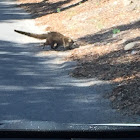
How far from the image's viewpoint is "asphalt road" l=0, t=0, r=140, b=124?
301 inches

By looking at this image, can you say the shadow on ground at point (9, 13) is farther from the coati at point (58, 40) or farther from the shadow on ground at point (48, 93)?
the shadow on ground at point (48, 93)

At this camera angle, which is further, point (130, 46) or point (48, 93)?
point (130, 46)

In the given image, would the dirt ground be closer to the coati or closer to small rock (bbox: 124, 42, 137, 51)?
small rock (bbox: 124, 42, 137, 51)

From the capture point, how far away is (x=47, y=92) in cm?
930

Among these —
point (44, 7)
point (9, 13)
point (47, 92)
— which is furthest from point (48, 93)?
point (44, 7)

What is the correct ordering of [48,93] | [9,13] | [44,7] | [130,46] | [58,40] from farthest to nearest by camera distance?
[44,7], [9,13], [58,40], [130,46], [48,93]

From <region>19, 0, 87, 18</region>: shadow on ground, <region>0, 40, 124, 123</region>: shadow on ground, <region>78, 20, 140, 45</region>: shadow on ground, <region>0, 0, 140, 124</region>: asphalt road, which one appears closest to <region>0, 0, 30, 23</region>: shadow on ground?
<region>19, 0, 87, 18</region>: shadow on ground

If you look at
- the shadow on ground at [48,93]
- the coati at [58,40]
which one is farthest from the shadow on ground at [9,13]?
the shadow on ground at [48,93]

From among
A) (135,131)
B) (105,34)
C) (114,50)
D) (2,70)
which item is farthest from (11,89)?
(135,131)

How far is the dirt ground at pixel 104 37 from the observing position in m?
8.95

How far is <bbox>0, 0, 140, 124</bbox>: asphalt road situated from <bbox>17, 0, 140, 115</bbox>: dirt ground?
30 centimetres

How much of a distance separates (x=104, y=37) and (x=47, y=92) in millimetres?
5898

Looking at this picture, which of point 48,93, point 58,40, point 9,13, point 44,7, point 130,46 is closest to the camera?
point 48,93

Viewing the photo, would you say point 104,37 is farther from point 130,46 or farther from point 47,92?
point 47,92
